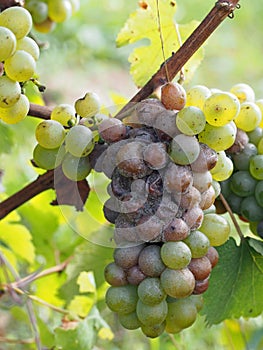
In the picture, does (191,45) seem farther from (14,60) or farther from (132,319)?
(132,319)

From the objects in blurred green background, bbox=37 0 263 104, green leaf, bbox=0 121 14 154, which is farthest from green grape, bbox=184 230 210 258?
blurred green background, bbox=37 0 263 104

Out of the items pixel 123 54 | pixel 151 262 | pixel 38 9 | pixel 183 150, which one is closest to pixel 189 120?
pixel 183 150

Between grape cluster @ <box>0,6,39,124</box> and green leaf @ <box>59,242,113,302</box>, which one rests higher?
grape cluster @ <box>0,6,39,124</box>

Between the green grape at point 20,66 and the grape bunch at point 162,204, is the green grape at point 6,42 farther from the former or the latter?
the grape bunch at point 162,204

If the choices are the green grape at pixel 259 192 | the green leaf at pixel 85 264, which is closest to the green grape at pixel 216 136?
the green grape at pixel 259 192

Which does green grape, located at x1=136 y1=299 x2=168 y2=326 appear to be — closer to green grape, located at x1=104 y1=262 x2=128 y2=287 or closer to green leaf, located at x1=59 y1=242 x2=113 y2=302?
green grape, located at x1=104 y1=262 x2=128 y2=287

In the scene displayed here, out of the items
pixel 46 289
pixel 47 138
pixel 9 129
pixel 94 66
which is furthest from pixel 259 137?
pixel 94 66
